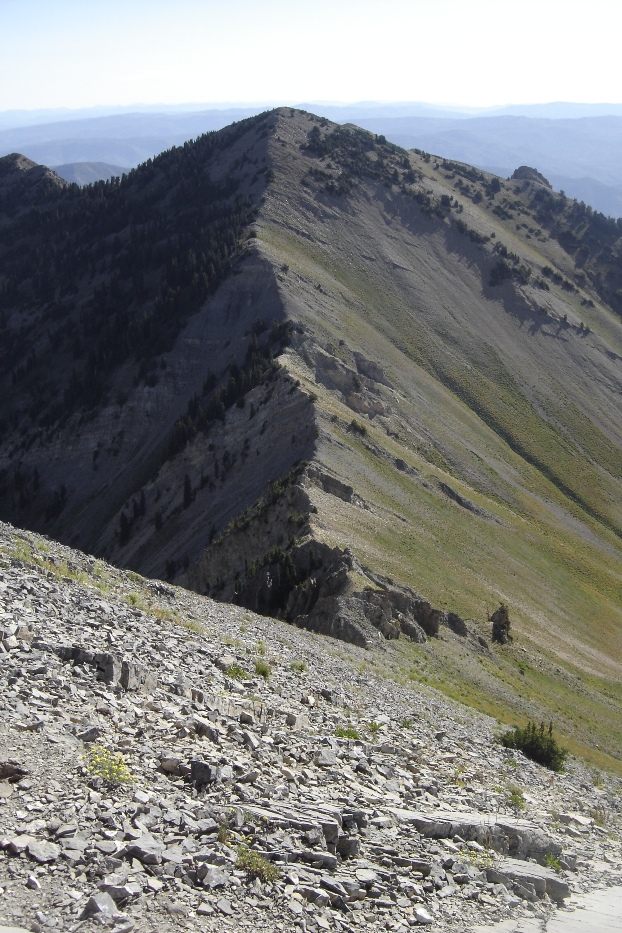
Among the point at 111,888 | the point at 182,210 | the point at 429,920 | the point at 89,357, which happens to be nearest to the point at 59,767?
the point at 111,888

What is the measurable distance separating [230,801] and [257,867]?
2.03m

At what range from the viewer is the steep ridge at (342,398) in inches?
2270

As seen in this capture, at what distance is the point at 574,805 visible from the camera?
25297 millimetres

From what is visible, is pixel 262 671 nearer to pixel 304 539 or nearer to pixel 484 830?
pixel 484 830

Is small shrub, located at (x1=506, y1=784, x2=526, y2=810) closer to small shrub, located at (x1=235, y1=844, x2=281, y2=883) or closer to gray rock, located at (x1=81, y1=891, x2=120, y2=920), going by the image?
small shrub, located at (x1=235, y1=844, x2=281, y2=883)

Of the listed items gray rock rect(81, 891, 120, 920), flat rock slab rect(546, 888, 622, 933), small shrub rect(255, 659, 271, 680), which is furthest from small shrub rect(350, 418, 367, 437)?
gray rock rect(81, 891, 120, 920)

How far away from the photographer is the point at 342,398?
87.9 m

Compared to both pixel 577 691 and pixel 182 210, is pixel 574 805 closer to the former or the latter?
pixel 577 691

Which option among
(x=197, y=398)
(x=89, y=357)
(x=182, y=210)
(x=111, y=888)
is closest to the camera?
(x=111, y=888)

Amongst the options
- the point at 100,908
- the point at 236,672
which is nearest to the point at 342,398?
the point at 236,672

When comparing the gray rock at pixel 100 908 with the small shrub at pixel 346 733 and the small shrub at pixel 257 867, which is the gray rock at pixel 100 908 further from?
the small shrub at pixel 346 733

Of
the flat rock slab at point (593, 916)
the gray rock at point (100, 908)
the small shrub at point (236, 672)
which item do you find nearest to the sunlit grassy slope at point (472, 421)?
the small shrub at point (236, 672)

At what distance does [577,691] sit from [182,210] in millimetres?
120759

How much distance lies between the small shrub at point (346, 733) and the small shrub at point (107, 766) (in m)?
8.36
